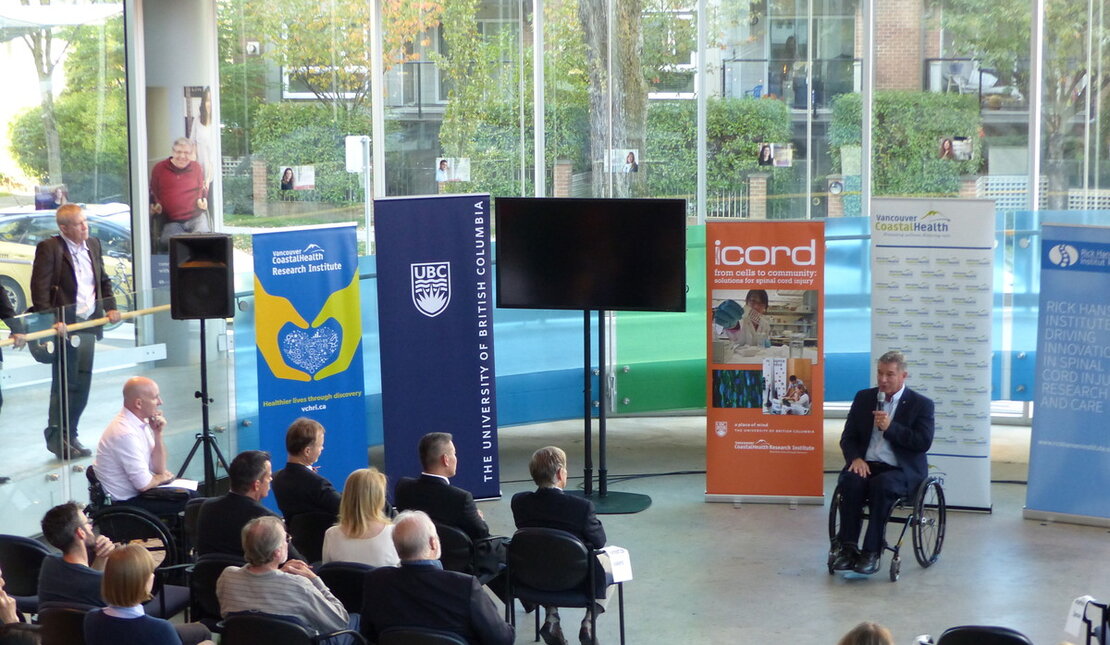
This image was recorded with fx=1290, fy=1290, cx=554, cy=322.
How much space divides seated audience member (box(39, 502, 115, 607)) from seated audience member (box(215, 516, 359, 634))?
54cm

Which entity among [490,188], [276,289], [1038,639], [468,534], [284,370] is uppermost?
[490,188]

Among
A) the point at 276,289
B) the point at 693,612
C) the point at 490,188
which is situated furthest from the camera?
the point at 490,188

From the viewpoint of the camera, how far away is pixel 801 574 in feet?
23.7

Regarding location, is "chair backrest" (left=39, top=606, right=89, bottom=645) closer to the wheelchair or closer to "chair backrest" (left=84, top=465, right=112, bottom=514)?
"chair backrest" (left=84, top=465, right=112, bottom=514)

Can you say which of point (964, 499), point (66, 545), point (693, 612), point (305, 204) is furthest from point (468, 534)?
point (305, 204)

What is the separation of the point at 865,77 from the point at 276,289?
5395 millimetres

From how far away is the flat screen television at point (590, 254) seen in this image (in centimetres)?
817

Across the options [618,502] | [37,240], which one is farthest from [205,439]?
[37,240]

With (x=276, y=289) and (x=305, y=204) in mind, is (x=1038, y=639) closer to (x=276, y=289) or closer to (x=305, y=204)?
(x=276, y=289)

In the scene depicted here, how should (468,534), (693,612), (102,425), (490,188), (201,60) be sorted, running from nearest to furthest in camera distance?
1. (468,534)
2. (693,612)
3. (102,425)
4. (201,60)
5. (490,188)

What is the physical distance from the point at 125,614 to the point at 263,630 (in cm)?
47

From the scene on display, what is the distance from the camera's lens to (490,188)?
11094 mm

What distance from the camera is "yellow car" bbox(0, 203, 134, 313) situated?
943 centimetres

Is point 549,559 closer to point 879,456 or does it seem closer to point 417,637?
point 417,637
